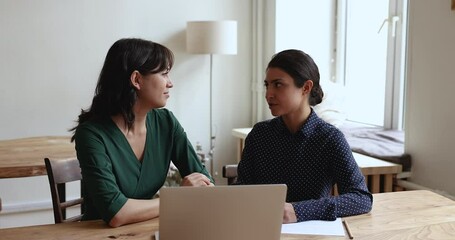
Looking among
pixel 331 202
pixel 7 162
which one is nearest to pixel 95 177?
pixel 331 202

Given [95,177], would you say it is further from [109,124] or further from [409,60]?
[409,60]

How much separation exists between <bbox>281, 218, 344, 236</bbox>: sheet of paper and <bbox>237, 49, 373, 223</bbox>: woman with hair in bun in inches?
6.0

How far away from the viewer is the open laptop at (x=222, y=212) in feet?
3.78

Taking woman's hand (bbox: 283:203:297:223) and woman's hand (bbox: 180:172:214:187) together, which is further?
woman's hand (bbox: 180:172:214:187)

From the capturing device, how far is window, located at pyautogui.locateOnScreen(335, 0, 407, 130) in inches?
132

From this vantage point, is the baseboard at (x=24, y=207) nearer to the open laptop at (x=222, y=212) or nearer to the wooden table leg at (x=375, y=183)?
the wooden table leg at (x=375, y=183)

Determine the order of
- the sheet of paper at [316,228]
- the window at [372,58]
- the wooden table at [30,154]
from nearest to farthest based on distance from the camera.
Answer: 1. the sheet of paper at [316,228]
2. the wooden table at [30,154]
3. the window at [372,58]

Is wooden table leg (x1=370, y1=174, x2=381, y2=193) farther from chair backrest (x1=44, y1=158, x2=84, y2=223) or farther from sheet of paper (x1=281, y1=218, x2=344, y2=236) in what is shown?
chair backrest (x1=44, y1=158, x2=84, y2=223)

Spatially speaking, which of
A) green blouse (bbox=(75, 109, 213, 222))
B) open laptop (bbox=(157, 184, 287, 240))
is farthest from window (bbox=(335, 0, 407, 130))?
open laptop (bbox=(157, 184, 287, 240))

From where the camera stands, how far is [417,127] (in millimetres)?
2570

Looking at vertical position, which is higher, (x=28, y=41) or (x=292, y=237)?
(x=28, y=41)

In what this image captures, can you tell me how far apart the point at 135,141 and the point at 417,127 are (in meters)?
1.42

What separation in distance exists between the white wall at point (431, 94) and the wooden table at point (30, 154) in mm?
1588

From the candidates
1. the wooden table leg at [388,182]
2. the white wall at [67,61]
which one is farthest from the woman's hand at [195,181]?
the white wall at [67,61]
